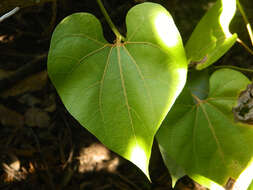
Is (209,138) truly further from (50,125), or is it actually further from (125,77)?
(50,125)

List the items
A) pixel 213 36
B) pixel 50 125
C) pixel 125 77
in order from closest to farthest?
pixel 125 77 → pixel 213 36 → pixel 50 125

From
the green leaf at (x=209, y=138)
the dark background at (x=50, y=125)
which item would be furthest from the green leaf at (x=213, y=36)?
the dark background at (x=50, y=125)

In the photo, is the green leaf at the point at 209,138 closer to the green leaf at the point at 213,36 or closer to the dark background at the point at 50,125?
the green leaf at the point at 213,36

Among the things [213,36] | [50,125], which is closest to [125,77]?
[213,36]

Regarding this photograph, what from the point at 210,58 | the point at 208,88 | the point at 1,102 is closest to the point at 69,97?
the point at 210,58

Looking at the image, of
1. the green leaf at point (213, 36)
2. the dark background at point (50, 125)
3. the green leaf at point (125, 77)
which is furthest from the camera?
the dark background at point (50, 125)

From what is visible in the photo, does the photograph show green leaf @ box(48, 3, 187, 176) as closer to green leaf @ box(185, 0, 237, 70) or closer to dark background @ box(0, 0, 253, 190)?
green leaf @ box(185, 0, 237, 70)

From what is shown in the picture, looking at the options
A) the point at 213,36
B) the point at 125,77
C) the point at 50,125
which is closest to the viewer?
the point at 125,77
